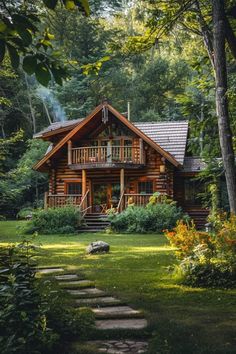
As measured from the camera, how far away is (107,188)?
26.1 meters

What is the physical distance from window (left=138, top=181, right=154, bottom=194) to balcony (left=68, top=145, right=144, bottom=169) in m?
1.60

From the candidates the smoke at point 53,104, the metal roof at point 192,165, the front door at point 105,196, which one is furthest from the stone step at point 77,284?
the smoke at point 53,104

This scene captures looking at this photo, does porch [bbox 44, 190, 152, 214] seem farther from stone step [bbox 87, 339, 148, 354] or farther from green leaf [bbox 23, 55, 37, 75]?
green leaf [bbox 23, 55, 37, 75]

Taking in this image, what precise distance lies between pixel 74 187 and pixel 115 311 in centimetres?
2082

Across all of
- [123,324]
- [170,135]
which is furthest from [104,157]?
[123,324]

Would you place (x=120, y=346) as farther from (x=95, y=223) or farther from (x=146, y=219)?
(x=95, y=223)

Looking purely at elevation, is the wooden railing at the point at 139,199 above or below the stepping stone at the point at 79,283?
above

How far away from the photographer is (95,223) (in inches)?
861

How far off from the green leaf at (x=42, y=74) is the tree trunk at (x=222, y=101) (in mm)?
7873

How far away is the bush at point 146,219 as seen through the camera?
A: 19578 mm

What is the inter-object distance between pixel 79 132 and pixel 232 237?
17780mm

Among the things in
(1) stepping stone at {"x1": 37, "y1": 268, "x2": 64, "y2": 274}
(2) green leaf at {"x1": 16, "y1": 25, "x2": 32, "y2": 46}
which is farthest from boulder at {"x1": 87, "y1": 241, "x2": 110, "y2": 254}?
(2) green leaf at {"x1": 16, "y1": 25, "x2": 32, "y2": 46}

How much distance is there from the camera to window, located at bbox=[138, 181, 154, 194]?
24.8m

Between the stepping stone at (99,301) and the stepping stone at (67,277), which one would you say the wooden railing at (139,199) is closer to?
the stepping stone at (67,277)
